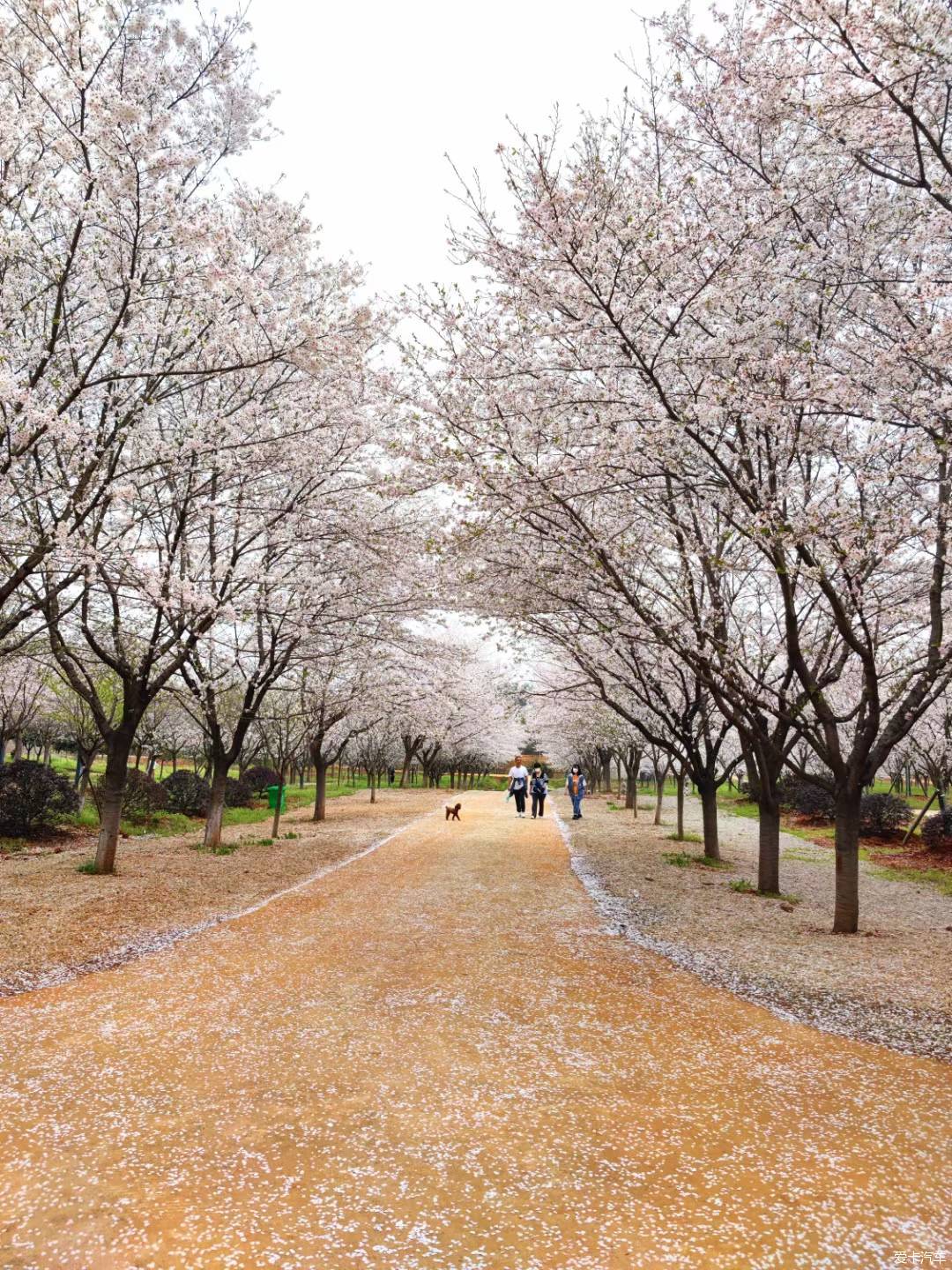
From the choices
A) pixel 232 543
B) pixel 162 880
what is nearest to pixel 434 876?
pixel 162 880

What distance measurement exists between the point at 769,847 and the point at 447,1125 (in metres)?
8.90

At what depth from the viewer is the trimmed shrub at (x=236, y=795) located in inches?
1075

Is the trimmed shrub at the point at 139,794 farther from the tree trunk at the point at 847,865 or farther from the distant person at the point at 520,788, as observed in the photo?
the tree trunk at the point at 847,865

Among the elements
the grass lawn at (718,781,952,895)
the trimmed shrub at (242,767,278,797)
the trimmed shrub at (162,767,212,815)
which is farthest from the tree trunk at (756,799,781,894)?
the trimmed shrub at (242,767,278,797)

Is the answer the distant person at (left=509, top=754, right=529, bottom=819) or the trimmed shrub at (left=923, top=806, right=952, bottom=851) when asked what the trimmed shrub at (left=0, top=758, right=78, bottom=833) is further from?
the trimmed shrub at (left=923, top=806, right=952, bottom=851)

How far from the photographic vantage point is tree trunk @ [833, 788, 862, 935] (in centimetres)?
838

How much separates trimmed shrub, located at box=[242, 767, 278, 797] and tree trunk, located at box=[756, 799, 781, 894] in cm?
2301

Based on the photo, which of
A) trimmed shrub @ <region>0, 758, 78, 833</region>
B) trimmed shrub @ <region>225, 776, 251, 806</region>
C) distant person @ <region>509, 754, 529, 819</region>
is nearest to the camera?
trimmed shrub @ <region>0, 758, 78, 833</region>

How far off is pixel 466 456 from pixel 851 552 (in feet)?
12.4

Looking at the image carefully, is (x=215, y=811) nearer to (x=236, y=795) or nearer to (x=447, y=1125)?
(x=447, y=1125)

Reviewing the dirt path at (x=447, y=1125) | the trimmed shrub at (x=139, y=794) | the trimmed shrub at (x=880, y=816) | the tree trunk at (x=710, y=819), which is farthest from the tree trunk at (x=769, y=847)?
the trimmed shrub at (x=139, y=794)

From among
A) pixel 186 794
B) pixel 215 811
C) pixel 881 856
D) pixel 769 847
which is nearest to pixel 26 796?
pixel 215 811

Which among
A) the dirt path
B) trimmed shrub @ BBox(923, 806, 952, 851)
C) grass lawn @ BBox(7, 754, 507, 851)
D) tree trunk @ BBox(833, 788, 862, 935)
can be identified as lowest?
grass lawn @ BBox(7, 754, 507, 851)

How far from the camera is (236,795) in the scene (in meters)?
27.6
